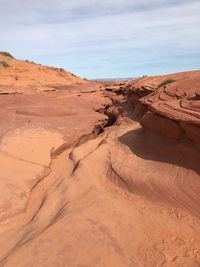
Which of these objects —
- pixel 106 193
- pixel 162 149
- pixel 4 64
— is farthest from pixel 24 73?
pixel 106 193

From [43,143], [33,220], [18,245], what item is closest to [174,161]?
[33,220]

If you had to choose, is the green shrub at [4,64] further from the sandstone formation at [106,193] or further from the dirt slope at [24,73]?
the sandstone formation at [106,193]

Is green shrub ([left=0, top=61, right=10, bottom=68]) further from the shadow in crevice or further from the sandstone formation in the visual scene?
the shadow in crevice

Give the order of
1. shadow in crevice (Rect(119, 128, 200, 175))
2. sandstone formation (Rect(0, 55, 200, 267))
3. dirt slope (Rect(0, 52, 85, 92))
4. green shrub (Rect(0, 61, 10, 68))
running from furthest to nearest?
green shrub (Rect(0, 61, 10, 68))
dirt slope (Rect(0, 52, 85, 92))
shadow in crevice (Rect(119, 128, 200, 175))
sandstone formation (Rect(0, 55, 200, 267))

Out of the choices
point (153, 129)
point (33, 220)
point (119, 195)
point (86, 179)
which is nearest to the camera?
point (33, 220)

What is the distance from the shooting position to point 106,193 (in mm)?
5477

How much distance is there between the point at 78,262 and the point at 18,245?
3.08 ft

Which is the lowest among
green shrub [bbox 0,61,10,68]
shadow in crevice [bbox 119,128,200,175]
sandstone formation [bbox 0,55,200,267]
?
sandstone formation [bbox 0,55,200,267]

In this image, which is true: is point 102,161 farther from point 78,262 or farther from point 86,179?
point 78,262

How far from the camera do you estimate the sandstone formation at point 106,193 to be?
12.8 feet

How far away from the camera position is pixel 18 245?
166 inches

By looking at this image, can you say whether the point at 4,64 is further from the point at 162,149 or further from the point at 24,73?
the point at 162,149

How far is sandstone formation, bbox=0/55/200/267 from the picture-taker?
3.91 metres

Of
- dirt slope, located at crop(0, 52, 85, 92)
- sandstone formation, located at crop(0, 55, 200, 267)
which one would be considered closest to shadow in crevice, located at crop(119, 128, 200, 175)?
sandstone formation, located at crop(0, 55, 200, 267)
